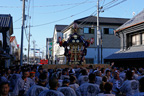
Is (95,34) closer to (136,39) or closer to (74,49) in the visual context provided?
(74,49)

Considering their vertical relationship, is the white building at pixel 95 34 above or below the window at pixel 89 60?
above

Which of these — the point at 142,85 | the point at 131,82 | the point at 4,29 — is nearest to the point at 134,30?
the point at 131,82

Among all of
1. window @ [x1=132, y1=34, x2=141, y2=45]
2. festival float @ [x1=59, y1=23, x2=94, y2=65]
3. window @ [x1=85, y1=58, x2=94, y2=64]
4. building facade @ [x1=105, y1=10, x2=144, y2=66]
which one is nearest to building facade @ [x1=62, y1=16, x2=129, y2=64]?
window @ [x1=85, y1=58, x2=94, y2=64]

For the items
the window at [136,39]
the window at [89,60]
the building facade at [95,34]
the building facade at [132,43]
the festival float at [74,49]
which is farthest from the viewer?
the window at [89,60]

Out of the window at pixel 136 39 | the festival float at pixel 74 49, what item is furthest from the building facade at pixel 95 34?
the window at pixel 136 39

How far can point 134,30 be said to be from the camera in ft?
60.0

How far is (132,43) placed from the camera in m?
19.7

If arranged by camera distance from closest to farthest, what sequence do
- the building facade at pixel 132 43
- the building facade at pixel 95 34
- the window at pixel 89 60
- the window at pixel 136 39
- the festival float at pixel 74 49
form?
1. the building facade at pixel 132 43
2. the window at pixel 136 39
3. the festival float at pixel 74 49
4. the building facade at pixel 95 34
5. the window at pixel 89 60

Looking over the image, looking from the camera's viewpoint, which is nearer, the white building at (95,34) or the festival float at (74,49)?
the festival float at (74,49)

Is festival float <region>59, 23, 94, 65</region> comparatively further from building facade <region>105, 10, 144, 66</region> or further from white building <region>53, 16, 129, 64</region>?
white building <region>53, 16, 129, 64</region>

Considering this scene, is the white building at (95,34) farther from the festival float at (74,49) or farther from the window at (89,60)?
the festival float at (74,49)

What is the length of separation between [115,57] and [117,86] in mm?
12154

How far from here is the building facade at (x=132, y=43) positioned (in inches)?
671

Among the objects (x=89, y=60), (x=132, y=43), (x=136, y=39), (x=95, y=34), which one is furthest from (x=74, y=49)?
(x=95, y=34)
